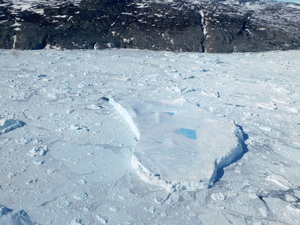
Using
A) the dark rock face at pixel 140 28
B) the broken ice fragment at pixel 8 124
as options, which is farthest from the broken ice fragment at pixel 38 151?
the dark rock face at pixel 140 28

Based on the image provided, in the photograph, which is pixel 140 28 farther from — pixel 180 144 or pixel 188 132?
pixel 180 144

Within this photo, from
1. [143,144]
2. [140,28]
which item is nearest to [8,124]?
[143,144]

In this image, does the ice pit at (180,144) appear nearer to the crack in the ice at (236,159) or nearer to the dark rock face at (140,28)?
the crack in the ice at (236,159)

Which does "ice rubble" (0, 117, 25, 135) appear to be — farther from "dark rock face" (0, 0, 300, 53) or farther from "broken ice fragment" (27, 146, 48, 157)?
"dark rock face" (0, 0, 300, 53)

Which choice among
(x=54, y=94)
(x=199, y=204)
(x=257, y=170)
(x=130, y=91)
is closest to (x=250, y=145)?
(x=257, y=170)

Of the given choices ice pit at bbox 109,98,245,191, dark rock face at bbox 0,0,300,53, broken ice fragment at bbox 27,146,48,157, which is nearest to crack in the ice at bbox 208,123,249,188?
ice pit at bbox 109,98,245,191

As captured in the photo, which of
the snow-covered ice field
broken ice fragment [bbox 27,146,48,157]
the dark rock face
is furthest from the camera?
the dark rock face

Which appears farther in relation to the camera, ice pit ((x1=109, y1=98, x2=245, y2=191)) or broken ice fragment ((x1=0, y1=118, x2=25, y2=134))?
broken ice fragment ((x1=0, y1=118, x2=25, y2=134))
